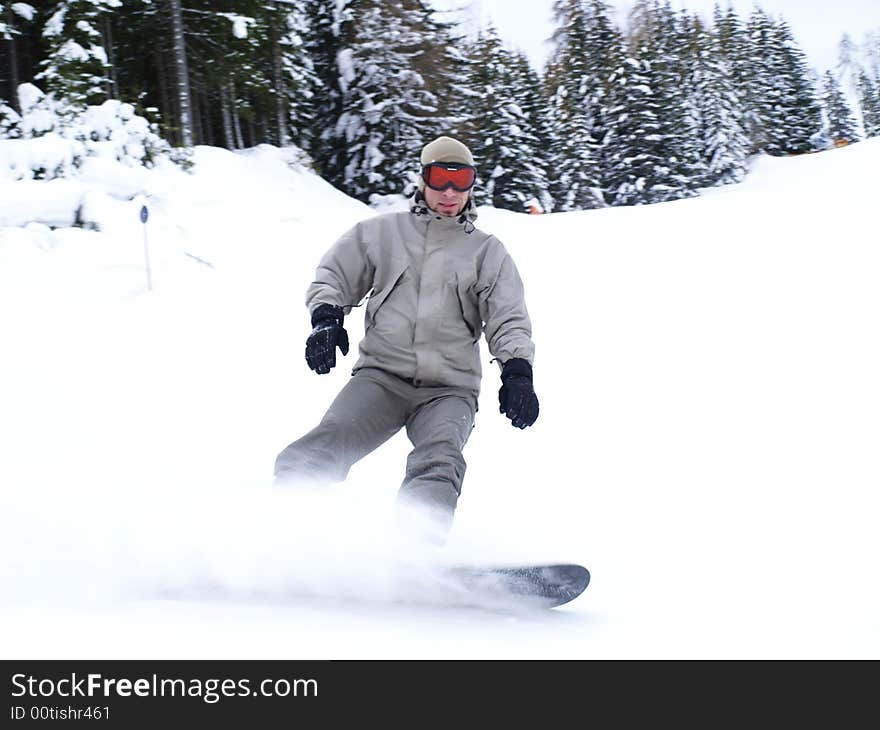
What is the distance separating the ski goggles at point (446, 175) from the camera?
325 centimetres

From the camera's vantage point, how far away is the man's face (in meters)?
3.28

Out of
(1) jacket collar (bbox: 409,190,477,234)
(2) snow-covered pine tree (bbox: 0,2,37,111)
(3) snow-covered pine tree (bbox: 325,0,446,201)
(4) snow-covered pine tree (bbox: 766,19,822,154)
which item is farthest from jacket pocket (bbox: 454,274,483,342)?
(4) snow-covered pine tree (bbox: 766,19,822,154)

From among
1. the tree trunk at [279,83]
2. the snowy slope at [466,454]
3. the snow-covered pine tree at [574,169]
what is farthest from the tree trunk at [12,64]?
the snow-covered pine tree at [574,169]

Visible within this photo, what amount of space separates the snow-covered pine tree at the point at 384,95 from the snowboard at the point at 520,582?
75.0 feet

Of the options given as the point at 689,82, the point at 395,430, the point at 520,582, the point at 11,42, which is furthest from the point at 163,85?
the point at 689,82

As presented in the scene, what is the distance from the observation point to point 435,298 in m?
3.26

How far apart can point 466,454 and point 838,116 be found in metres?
71.0

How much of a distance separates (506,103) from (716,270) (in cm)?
2253

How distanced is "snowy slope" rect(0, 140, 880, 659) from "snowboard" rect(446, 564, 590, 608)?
0.26ft

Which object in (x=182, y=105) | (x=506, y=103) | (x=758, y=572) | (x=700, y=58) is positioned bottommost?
(x=758, y=572)

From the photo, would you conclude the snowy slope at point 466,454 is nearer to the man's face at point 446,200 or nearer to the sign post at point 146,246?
the sign post at point 146,246

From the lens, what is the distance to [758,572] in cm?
335
